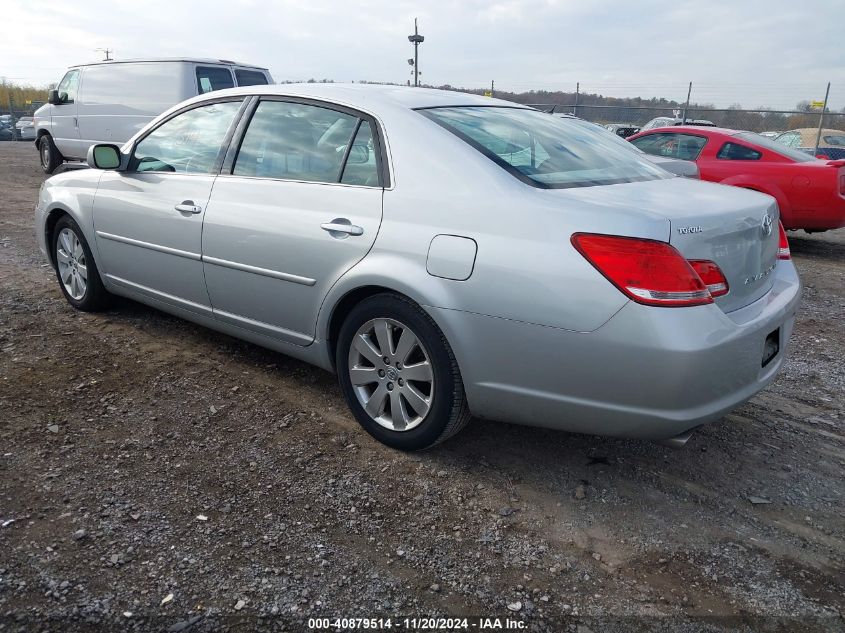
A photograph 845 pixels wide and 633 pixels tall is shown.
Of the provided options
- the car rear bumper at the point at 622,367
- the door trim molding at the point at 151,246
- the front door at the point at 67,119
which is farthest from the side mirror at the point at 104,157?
the front door at the point at 67,119

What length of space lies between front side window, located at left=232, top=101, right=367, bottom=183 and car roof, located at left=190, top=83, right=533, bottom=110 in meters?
0.07

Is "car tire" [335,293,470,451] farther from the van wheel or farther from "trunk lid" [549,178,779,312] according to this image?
the van wheel

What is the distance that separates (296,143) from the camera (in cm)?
342

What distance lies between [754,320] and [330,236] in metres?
1.79

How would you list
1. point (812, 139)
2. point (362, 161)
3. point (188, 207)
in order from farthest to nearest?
1. point (812, 139)
2. point (188, 207)
3. point (362, 161)

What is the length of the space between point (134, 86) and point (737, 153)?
896 centimetres

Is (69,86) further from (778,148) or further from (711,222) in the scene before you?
(711,222)

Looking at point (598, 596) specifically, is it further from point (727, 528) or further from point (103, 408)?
point (103, 408)

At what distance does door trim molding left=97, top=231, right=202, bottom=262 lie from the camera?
3750 mm

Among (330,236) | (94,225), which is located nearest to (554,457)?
(330,236)

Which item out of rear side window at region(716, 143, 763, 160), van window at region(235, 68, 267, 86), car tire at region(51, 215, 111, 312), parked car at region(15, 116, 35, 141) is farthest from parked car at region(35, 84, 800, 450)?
parked car at region(15, 116, 35, 141)

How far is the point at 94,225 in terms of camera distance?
14.6 feet

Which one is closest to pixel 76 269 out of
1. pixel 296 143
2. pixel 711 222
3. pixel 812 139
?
pixel 296 143

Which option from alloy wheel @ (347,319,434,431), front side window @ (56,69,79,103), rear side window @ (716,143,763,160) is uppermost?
front side window @ (56,69,79,103)
